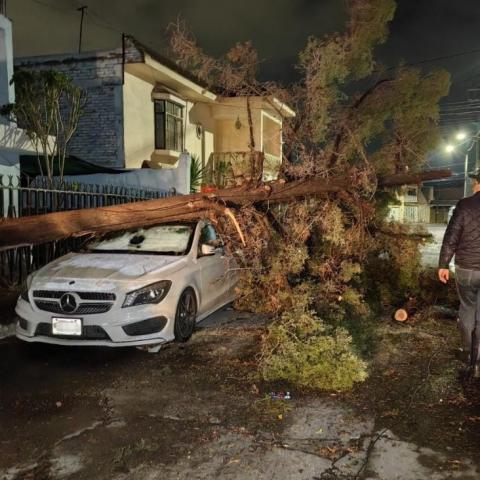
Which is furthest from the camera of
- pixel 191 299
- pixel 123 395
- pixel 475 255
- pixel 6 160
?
pixel 6 160

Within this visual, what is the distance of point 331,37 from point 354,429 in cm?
573

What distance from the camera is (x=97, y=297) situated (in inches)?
203

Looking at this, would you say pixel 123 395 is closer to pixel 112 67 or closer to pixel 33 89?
pixel 33 89

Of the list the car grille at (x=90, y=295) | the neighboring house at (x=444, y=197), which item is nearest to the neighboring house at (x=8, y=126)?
the car grille at (x=90, y=295)

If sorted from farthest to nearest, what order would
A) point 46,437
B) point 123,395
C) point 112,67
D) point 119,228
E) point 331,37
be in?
point 112,67
point 331,37
point 119,228
point 123,395
point 46,437

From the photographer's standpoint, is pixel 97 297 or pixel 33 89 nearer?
pixel 97 297

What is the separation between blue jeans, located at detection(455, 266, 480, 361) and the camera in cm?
483

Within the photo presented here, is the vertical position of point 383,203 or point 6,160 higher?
point 6,160

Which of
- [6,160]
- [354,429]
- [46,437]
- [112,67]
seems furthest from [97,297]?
[112,67]

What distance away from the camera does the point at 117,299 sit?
5.14 metres

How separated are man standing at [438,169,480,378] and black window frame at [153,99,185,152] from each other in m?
13.7

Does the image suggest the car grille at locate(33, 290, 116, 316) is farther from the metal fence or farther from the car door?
the metal fence

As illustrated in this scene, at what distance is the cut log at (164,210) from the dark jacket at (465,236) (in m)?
1.34

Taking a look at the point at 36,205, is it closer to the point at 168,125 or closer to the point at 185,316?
the point at 185,316
